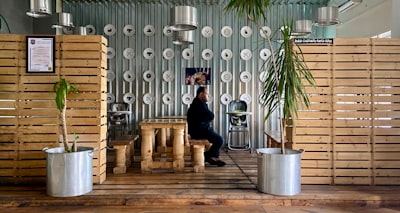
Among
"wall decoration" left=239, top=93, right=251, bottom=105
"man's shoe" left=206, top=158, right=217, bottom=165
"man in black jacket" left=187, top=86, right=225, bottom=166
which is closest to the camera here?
"man in black jacket" left=187, top=86, right=225, bottom=166

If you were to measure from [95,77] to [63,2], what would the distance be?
4.92 meters

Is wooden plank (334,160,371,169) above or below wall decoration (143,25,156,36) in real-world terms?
below

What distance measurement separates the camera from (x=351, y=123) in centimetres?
459

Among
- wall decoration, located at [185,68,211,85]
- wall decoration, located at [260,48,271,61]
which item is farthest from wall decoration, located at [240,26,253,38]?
A: wall decoration, located at [185,68,211,85]

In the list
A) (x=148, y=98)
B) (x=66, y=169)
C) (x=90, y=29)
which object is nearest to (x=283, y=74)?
(x=66, y=169)

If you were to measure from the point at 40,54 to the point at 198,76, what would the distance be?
14.5 feet

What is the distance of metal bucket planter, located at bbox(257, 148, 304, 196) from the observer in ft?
13.4

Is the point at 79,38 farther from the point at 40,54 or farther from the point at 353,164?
the point at 353,164

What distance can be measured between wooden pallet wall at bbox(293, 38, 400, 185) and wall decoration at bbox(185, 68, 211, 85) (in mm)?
Result: 3966

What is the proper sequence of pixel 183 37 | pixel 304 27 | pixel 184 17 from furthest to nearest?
pixel 183 37 → pixel 304 27 → pixel 184 17

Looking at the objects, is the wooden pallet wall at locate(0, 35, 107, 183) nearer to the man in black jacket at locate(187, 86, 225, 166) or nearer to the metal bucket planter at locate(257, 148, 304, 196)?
the man in black jacket at locate(187, 86, 225, 166)

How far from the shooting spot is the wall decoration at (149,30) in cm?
841

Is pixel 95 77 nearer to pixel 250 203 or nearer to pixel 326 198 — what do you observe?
pixel 250 203

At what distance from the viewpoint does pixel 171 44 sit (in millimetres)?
8430
